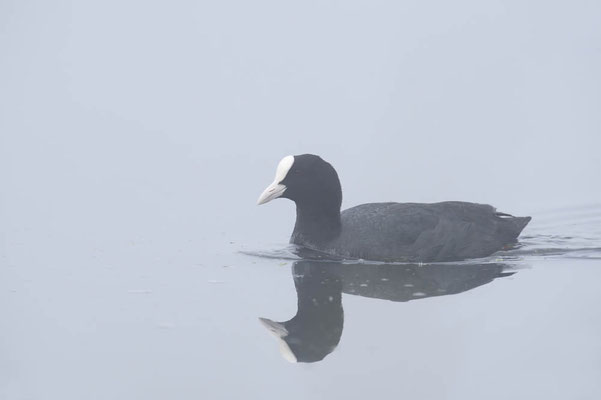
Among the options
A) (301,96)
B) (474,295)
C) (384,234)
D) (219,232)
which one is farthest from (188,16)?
(474,295)

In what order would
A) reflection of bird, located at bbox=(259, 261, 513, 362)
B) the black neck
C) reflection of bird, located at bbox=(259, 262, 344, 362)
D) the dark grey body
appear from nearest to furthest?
reflection of bird, located at bbox=(259, 262, 344, 362) → reflection of bird, located at bbox=(259, 261, 513, 362) → the dark grey body → the black neck

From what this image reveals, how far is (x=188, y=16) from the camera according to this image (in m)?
16.8

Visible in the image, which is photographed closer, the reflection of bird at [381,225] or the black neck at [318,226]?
the reflection of bird at [381,225]

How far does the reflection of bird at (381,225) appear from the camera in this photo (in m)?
8.86

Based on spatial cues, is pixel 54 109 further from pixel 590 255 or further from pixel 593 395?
pixel 593 395

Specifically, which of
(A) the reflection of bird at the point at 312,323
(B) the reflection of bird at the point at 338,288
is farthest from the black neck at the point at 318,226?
(A) the reflection of bird at the point at 312,323

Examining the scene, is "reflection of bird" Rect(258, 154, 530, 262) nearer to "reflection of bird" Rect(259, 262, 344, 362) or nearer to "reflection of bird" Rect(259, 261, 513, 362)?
"reflection of bird" Rect(259, 261, 513, 362)

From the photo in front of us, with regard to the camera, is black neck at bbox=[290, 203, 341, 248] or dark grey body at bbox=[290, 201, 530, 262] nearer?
dark grey body at bbox=[290, 201, 530, 262]

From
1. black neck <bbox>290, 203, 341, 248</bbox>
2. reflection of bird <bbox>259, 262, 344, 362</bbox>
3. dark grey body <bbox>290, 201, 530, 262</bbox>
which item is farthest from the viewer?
black neck <bbox>290, 203, 341, 248</bbox>

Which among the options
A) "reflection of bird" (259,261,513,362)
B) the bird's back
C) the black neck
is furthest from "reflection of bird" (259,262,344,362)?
the black neck

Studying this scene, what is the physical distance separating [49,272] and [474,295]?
11.0 ft

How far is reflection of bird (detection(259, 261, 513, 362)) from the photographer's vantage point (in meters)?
6.61

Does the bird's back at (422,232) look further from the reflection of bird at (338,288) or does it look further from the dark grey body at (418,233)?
the reflection of bird at (338,288)

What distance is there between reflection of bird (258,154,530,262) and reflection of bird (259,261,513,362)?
0.24 metres
